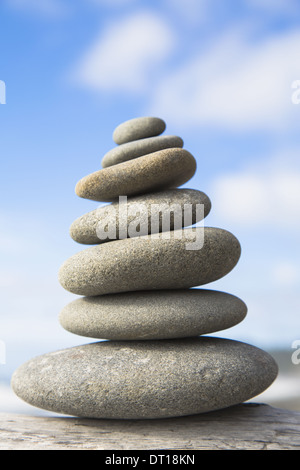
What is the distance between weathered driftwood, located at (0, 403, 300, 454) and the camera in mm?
4465

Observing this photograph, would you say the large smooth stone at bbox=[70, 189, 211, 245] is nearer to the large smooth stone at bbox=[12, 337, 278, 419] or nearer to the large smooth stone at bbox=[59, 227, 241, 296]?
the large smooth stone at bbox=[59, 227, 241, 296]

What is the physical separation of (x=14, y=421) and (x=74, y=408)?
1.27m

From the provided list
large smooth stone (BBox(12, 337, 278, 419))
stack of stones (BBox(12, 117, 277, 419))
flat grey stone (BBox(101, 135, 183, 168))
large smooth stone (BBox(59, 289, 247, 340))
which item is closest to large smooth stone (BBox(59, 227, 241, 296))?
stack of stones (BBox(12, 117, 277, 419))

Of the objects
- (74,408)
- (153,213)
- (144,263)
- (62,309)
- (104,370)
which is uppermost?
(153,213)

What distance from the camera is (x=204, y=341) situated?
215 inches

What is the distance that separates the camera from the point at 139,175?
5625mm

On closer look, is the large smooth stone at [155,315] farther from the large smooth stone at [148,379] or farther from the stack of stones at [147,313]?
the large smooth stone at [148,379]

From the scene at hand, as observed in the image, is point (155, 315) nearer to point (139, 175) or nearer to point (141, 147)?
point (139, 175)

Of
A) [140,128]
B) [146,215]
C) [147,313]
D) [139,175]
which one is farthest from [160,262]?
[140,128]

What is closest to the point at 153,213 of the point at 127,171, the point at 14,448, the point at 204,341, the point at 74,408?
the point at 127,171

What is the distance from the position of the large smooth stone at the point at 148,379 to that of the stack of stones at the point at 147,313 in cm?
1

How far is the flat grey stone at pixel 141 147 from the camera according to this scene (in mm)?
6117

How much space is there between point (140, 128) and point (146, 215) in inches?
66.9
